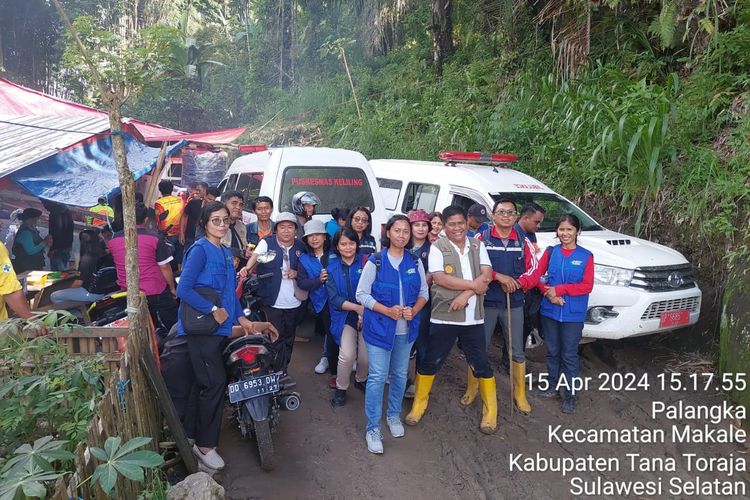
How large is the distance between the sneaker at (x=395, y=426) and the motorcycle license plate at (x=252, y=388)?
1.01m

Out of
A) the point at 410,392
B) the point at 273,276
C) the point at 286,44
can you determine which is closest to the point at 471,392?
the point at 410,392

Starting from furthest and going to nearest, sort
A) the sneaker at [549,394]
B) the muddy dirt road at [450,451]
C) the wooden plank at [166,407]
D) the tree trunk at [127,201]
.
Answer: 1. the sneaker at [549,394]
2. the muddy dirt road at [450,451]
3. the wooden plank at [166,407]
4. the tree trunk at [127,201]

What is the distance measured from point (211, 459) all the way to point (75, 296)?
297cm

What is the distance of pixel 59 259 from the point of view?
8.01m

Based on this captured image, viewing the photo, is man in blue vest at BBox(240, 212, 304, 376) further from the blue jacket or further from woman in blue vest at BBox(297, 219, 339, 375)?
the blue jacket

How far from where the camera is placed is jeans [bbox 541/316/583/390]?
4.62 m

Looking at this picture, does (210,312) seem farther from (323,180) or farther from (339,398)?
(323,180)

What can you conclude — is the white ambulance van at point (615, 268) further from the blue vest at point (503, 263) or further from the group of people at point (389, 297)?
the blue vest at point (503, 263)

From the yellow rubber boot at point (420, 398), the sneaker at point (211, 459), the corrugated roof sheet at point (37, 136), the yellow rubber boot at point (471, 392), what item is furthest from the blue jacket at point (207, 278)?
the corrugated roof sheet at point (37, 136)

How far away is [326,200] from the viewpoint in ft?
22.3

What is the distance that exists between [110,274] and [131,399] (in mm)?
2819

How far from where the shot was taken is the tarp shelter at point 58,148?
6.76m

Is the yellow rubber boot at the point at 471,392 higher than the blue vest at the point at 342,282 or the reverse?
the reverse

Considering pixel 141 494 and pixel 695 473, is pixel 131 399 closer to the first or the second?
pixel 141 494
